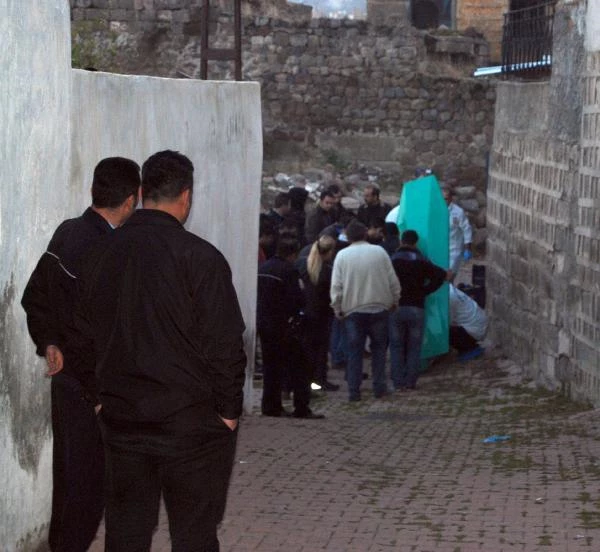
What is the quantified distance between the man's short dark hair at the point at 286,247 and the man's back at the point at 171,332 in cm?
631

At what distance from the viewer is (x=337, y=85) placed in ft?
90.8

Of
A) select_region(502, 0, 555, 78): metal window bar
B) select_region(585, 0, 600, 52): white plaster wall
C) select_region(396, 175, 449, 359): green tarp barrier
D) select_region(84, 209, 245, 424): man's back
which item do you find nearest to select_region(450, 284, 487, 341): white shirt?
select_region(396, 175, 449, 359): green tarp barrier

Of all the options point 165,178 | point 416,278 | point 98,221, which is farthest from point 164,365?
point 416,278

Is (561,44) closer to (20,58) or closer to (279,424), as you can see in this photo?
(279,424)

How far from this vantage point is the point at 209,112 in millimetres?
9734

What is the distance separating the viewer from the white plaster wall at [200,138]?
279 inches

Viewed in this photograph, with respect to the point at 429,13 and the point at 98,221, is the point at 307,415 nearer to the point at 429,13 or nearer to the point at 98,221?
the point at 98,221

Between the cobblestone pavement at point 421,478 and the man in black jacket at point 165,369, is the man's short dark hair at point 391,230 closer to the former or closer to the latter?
the cobblestone pavement at point 421,478

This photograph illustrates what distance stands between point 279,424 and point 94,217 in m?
5.50

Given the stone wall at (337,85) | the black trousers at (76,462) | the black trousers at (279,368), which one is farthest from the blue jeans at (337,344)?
the stone wall at (337,85)

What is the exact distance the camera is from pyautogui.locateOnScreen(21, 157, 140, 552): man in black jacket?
5.07 m

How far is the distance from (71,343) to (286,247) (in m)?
Answer: 5.61

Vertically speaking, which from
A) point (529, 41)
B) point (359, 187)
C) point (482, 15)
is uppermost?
point (482, 15)

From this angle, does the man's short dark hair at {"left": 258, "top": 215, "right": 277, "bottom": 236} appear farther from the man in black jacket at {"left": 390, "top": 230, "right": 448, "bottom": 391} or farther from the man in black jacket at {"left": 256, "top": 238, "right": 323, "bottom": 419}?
the man in black jacket at {"left": 256, "top": 238, "right": 323, "bottom": 419}
